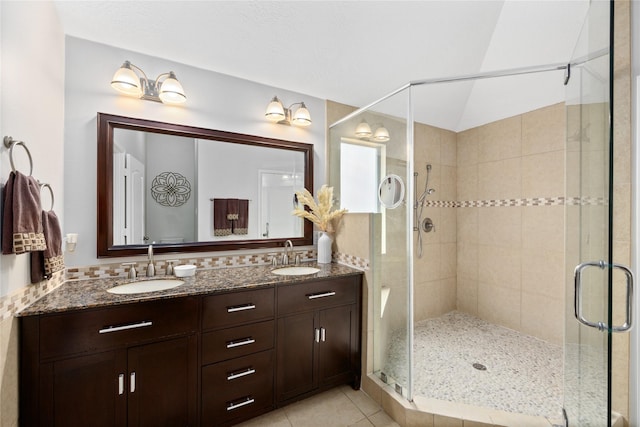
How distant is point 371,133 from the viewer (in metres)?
2.23

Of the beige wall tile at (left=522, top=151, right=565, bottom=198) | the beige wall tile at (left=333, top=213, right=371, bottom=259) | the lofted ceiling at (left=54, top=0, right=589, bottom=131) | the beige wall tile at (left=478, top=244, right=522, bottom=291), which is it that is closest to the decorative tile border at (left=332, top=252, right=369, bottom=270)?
the beige wall tile at (left=333, top=213, right=371, bottom=259)

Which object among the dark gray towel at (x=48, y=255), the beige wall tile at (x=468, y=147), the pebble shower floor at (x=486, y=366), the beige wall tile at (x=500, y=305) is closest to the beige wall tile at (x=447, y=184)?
the beige wall tile at (x=468, y=147)

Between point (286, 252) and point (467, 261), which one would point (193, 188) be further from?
point (467, 261)

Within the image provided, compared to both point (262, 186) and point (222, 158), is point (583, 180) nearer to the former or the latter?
point (262, 186)

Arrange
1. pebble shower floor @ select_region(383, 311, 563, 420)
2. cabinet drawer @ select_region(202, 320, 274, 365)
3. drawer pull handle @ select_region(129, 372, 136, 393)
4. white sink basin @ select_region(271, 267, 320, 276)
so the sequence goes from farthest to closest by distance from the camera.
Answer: white sink basin @ select_region(271, 267, 320, 276), pebble shower floor @ select_region(383, 311, 563, 420), cabinet drawer @ select_region(202, 320, 274, 365), drawer pull handle @ select_region(129, 372, 136, 393)

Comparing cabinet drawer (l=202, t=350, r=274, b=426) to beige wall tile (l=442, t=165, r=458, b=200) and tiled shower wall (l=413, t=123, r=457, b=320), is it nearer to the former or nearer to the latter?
tiled shower wall (l=413, t=123, r=457, b=320)

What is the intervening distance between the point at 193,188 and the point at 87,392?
1.33 m

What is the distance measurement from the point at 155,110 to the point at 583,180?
2.64 meters

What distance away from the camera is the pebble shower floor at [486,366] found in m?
1.76

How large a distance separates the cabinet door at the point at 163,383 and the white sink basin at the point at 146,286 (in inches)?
15.2

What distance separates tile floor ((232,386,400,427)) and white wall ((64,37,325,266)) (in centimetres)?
161

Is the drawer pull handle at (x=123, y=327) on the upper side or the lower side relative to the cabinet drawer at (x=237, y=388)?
upper

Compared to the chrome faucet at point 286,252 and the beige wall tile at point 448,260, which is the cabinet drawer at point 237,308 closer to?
the chrome faucet at point 286,252

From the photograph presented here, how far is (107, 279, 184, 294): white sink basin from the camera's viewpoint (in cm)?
166
